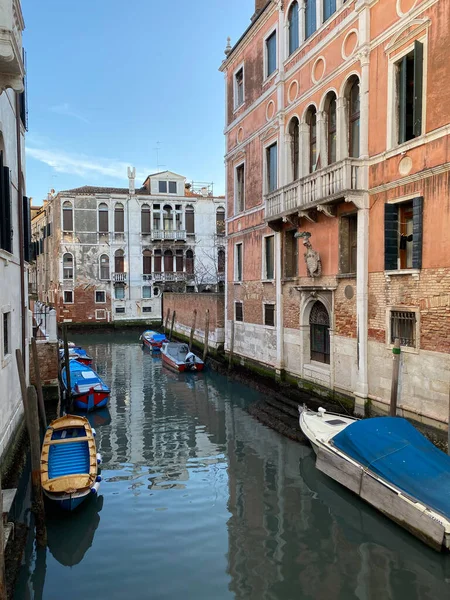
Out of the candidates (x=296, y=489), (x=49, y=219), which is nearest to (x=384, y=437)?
(x=296, y=489)

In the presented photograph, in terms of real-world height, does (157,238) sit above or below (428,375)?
above

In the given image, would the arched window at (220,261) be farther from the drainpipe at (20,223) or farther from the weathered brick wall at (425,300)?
the weathered brick wall at (425,300)

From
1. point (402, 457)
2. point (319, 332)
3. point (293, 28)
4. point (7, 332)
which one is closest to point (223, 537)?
point (402, 457)

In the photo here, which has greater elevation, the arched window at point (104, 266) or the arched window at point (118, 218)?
the arched window at point (118, 218)

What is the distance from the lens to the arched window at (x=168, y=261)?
95.4 feet

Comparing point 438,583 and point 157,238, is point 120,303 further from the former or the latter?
point 438,583

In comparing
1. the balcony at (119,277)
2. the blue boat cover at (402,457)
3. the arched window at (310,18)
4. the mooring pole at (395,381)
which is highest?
the arched window at (310,18)

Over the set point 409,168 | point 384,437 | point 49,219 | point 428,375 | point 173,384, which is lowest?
point 173,384

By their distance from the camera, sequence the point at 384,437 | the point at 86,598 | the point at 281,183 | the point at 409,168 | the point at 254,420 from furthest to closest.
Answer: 1. the point at 281,183
2. the point at 254,420
3. the point at 409,168
4. the point at 384,437
5. the point at 86,598

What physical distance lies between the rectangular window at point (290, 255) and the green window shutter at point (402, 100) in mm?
4062

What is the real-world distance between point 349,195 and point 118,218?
22242 millimetres

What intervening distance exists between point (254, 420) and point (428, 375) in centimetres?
420

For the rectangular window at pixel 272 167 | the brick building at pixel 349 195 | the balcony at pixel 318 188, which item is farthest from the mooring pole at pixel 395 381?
the rectangular window at pixel 272 167

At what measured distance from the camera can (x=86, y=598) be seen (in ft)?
14.1
